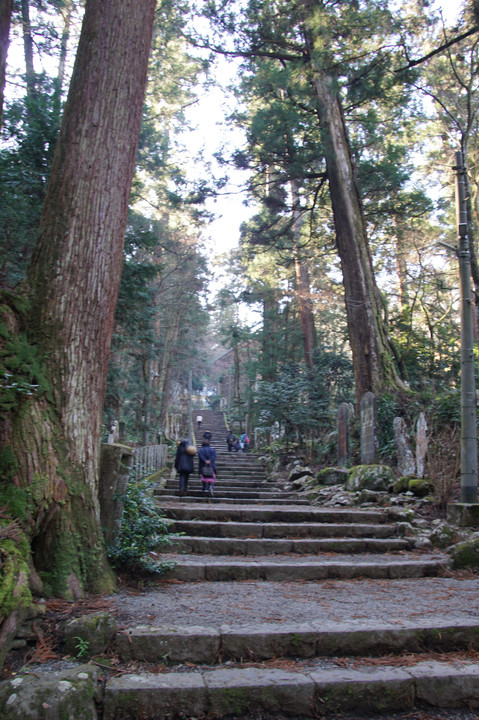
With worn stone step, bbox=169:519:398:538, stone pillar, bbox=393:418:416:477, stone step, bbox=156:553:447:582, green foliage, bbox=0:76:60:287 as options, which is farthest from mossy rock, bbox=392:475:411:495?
green foliage, bbox=0:76:60:287

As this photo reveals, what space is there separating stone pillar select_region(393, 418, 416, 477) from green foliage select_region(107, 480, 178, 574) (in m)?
5.43

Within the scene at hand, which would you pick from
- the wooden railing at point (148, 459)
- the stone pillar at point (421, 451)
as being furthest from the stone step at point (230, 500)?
the stone pillar at point (421, 451)

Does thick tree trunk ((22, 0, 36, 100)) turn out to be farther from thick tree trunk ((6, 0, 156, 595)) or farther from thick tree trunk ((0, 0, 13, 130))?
thick tree trunk ((6, 0, 156, 595))

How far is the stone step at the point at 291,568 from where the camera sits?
4738 millimetres

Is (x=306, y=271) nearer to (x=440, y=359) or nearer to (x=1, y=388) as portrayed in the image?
(x=440, y=359)

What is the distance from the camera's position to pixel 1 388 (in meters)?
3.38

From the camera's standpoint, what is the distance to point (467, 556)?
5.21m

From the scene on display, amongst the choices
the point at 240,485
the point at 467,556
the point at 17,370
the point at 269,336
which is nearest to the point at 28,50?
the point at 240,485

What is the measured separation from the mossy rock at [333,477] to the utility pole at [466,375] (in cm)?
399

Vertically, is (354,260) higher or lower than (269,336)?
lower

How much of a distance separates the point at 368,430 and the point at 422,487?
2703 mm

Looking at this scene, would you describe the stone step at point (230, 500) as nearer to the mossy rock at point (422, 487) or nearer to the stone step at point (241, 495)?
the stone step at point (241, 495)

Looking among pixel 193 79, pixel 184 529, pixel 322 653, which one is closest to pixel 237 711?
pixel 322 653

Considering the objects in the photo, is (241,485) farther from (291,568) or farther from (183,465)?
(291,568)
